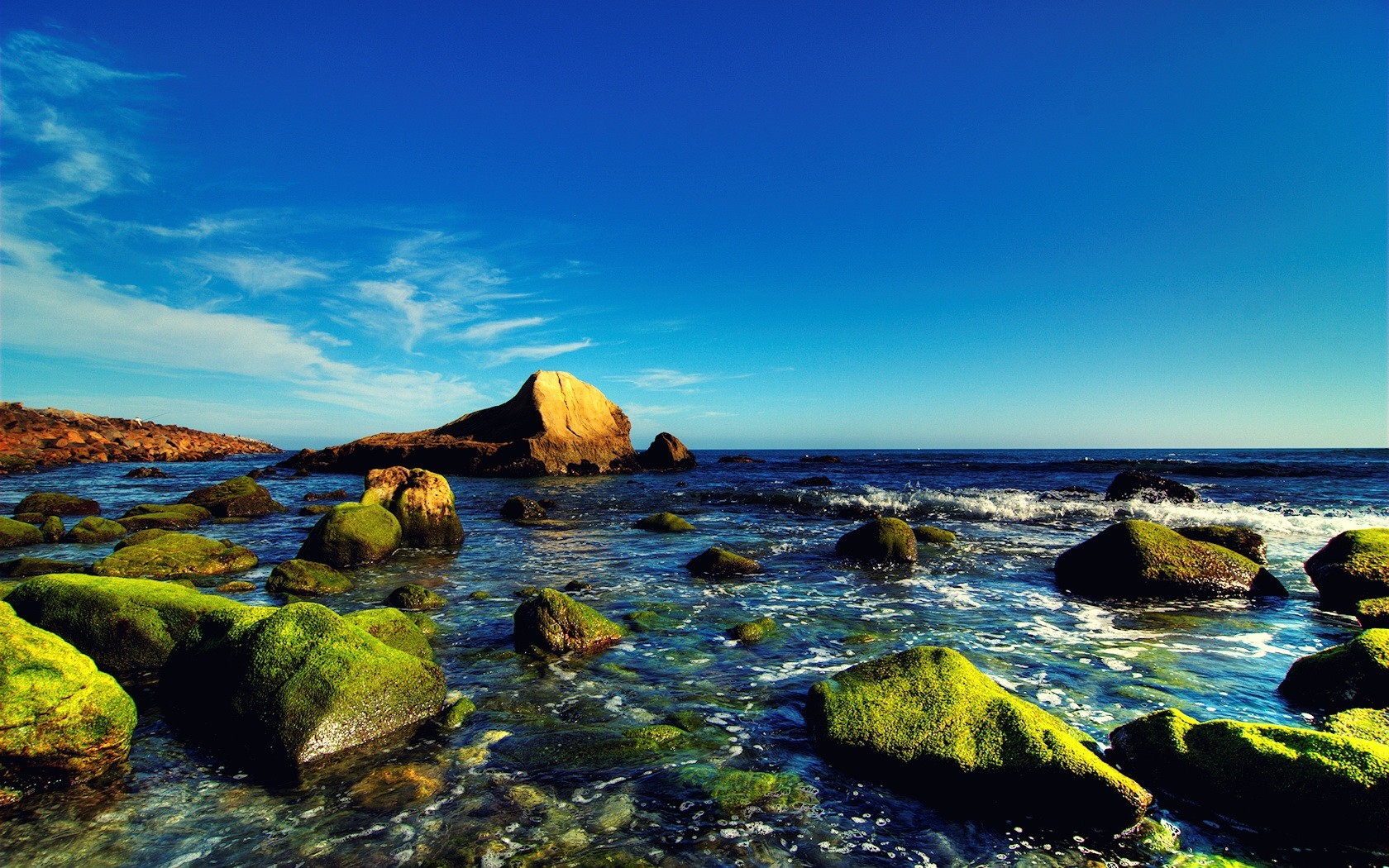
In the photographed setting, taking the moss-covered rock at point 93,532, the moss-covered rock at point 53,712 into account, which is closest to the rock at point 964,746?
the moss-covered rock at point 53,712

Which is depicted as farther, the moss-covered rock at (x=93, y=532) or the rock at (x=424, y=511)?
the rock at (x=424, y=511)

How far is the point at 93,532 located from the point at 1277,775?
67.8 feet

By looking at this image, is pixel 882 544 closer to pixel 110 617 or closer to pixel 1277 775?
pixel 1277 775

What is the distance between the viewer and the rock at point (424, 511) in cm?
1487

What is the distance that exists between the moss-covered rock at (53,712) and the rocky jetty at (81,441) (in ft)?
146

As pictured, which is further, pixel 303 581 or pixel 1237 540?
pixel 1237 540

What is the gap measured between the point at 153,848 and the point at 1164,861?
20.0 feet

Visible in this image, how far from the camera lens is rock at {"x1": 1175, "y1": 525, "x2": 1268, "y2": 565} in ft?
41.1

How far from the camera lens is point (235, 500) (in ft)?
64.5

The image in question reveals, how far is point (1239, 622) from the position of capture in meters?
8.82

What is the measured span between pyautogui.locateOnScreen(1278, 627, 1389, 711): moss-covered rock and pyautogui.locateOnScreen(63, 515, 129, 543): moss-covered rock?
2131 centimetres

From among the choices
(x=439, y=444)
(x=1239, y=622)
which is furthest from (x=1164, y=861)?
(x=439, y=444)

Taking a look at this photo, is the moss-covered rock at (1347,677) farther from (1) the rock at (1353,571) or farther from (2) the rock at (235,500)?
(2) the rock at (235,500)

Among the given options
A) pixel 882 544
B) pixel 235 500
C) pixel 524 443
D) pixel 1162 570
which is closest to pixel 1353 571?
pixel 1162 570
